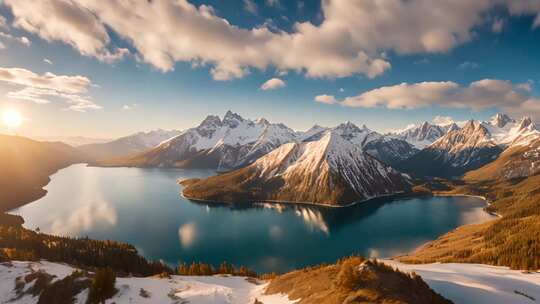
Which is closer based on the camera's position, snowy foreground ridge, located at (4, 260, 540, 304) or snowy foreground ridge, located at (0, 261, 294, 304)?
snowy foreground ridge, located at (4, 260, 540, 304)

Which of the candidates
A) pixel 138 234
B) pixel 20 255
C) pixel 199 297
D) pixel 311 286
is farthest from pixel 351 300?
pixel 138 234

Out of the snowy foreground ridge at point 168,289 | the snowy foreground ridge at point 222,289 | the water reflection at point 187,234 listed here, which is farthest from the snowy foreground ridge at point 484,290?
the water reflection at point 187,234

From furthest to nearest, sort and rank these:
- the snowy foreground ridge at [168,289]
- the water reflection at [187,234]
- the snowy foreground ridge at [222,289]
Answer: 1. the water reflection at [187,234]
2. the snowy foreground ridge at [168,289]
3. the snowy foreground ridge at [222,289]

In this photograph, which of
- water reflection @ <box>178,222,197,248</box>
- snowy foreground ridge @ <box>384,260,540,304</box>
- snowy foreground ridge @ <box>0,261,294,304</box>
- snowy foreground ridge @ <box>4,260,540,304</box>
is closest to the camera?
snowy foreground ridge @ <box>384,260,540,304</box>

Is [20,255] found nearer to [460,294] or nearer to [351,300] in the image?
[351,300]

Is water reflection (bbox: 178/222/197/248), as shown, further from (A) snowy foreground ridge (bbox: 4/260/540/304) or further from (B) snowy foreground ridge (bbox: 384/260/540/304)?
(B) snowy foreground ridge (bbox: 384/260/540/304)

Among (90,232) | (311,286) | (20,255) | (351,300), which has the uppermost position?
(351,300)

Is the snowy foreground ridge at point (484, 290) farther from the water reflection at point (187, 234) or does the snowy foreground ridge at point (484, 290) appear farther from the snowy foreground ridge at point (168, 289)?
the water reflection at point (187, 234)

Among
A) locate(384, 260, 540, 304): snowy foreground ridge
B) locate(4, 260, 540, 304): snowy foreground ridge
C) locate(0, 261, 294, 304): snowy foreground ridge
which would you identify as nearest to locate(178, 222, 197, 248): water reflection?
locate(0, 261, 294, 304): snowy foreground ridge
